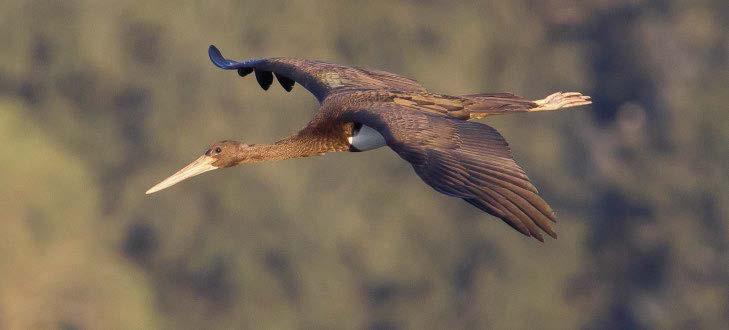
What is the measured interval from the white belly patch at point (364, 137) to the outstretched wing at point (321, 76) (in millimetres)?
546

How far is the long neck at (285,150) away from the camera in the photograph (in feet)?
49.4

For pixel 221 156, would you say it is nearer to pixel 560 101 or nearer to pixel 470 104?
pixel 470 104

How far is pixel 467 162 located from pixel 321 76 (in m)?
3.54

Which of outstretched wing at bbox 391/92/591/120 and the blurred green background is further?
the blurred green background

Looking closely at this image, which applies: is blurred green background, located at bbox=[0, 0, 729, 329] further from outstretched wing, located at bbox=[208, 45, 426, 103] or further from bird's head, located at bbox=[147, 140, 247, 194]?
bird's head, located at bbox=[147, 140, 247, 194]

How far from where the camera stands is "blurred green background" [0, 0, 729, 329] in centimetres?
4300

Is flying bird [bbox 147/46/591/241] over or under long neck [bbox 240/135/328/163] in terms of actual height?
over

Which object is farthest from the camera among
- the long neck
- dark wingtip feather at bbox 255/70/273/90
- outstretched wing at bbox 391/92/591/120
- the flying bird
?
dark wingtip feather at bbox 255/70/273/90

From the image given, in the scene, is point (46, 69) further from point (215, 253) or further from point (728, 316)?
point (728, 316)

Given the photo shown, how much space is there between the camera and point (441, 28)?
155 ft

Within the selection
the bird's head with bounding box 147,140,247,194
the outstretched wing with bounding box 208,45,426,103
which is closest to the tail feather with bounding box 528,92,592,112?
the outstretched wing with bounding box 208,45,426,103

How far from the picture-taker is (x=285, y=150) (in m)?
15.2

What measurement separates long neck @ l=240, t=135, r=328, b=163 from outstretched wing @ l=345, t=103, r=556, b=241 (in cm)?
137

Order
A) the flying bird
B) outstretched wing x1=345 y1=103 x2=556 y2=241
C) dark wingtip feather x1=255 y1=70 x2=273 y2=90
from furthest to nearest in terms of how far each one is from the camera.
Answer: dark wingtip feather x1=255 y1=70 x2=273 y2=90 → the flying bird → outstretched wing x1=345 y1=103 x2=556 y2=241
